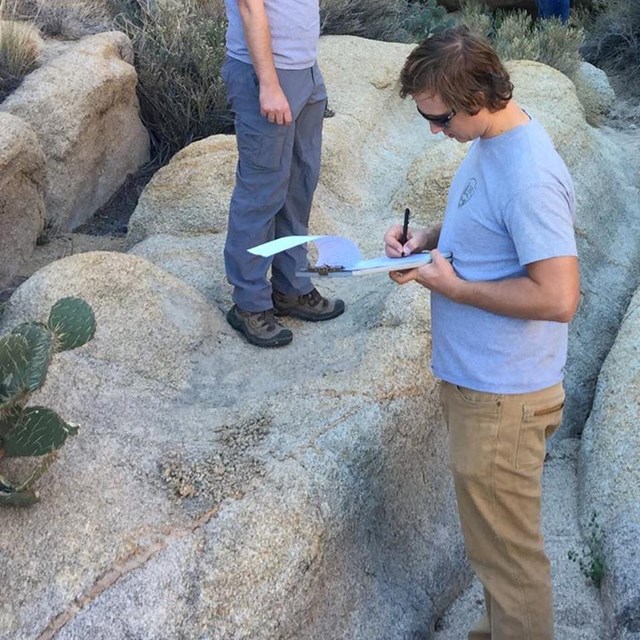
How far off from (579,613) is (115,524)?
5.26 feet

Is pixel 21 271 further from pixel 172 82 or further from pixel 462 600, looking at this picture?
pixel 462 600

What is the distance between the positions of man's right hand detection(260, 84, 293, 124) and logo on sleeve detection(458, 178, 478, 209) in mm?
1266

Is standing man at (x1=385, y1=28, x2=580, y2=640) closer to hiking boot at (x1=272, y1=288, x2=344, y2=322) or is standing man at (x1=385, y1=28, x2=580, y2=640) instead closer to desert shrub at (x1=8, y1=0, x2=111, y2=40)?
hiking boot at (x1=272, y1=288, x2=344, y2=322)

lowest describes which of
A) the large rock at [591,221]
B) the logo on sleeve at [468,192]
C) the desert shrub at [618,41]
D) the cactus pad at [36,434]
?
the desert shrub at [618,41]

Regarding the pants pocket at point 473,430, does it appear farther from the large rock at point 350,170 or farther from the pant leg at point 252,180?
the large rock at point 350,170

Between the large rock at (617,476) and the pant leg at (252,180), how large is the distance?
1433mm

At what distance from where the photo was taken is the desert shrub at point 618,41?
9.41 metres

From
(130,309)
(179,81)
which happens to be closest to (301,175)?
(130,309)

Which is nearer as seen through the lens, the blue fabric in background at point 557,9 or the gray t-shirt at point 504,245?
the gray t-shirt at point 504,245

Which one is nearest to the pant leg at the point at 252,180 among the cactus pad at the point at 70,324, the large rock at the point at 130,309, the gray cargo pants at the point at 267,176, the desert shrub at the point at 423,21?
the gray cargo pants at the point at 267,176

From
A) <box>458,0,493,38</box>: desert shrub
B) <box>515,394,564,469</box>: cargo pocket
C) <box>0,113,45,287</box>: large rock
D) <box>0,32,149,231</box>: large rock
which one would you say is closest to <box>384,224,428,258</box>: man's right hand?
<box>515,394,564,469</box>: cargo pocket

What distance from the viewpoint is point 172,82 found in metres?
6.20

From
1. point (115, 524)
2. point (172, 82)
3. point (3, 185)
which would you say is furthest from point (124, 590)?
point (172, 82)

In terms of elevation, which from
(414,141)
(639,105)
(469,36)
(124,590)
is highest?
(469,36)
